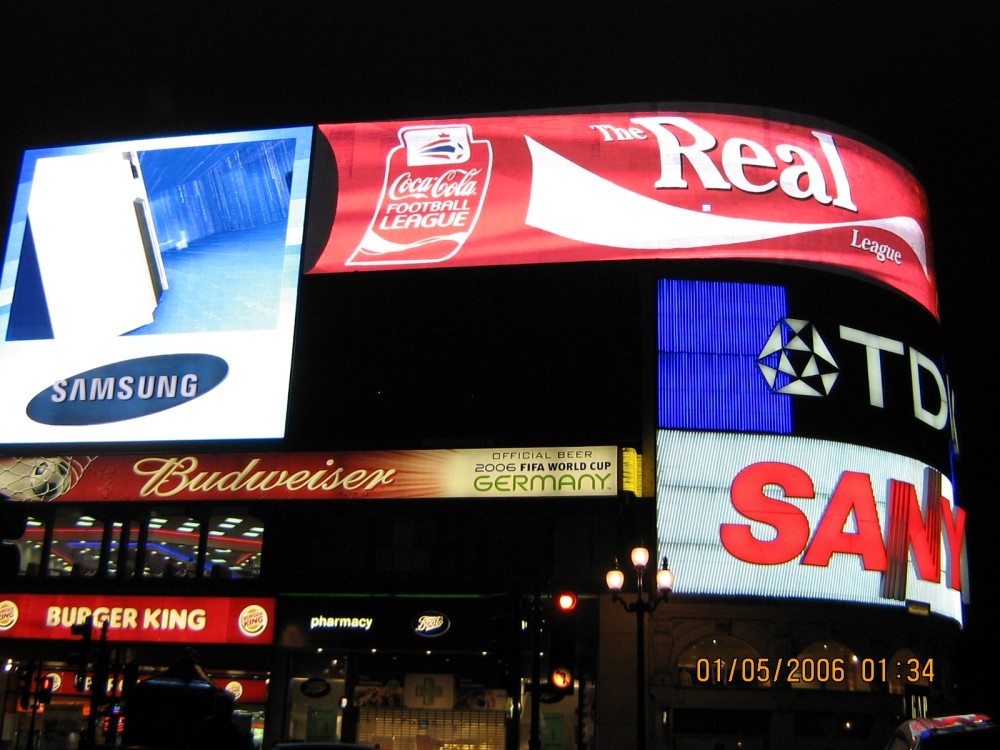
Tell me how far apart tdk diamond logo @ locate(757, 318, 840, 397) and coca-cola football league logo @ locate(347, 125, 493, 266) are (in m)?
9.33

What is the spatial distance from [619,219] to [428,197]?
19.1 ft

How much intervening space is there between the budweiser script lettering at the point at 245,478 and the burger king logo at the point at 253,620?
311 centimetres

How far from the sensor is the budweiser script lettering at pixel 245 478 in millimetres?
27656

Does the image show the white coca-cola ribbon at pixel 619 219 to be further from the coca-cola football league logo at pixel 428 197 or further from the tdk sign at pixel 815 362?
the tdk sign at pixel 815 362

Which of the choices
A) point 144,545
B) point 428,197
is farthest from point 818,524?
point 144,545

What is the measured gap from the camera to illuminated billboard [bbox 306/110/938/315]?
30.3 m

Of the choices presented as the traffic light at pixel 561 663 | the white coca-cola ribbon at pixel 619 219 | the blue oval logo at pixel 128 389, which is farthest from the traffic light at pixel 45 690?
the white coca-cola ribbon at pixel 619 219

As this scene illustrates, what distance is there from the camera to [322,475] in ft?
91.4

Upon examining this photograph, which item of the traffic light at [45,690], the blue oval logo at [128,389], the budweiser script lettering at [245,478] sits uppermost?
the blue oval logo at [128,389]

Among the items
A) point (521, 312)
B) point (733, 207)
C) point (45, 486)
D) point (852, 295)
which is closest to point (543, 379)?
point (521, 312)

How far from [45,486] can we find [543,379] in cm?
1411

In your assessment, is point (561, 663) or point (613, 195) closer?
point (561, 663)

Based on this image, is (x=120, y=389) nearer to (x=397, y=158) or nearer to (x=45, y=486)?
(x=45, y=486)

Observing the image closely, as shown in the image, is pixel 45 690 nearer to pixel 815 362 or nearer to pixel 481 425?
pixel 481 425
